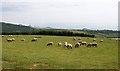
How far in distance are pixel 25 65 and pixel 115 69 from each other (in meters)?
8.23

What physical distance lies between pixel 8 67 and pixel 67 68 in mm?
5172

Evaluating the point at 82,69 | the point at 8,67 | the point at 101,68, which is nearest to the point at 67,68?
the point at 82,69

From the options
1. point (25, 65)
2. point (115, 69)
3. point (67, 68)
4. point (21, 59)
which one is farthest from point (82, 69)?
point (21, 59)

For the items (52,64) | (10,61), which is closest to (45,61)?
(52,64)

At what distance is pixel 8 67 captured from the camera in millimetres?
24047

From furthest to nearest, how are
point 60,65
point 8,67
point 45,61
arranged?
point 45,61 < point 60,65 < point 8,67

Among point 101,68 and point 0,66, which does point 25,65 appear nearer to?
point 0,66

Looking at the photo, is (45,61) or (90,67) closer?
(90,67)

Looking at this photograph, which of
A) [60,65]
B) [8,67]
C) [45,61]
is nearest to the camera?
[8,67]

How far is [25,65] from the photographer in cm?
2514

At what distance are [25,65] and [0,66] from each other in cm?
227

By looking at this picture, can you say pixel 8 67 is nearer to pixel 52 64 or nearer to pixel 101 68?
pixel 52 64

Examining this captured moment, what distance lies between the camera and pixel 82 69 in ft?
79.7

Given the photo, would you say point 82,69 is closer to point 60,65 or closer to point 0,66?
point 60,65
